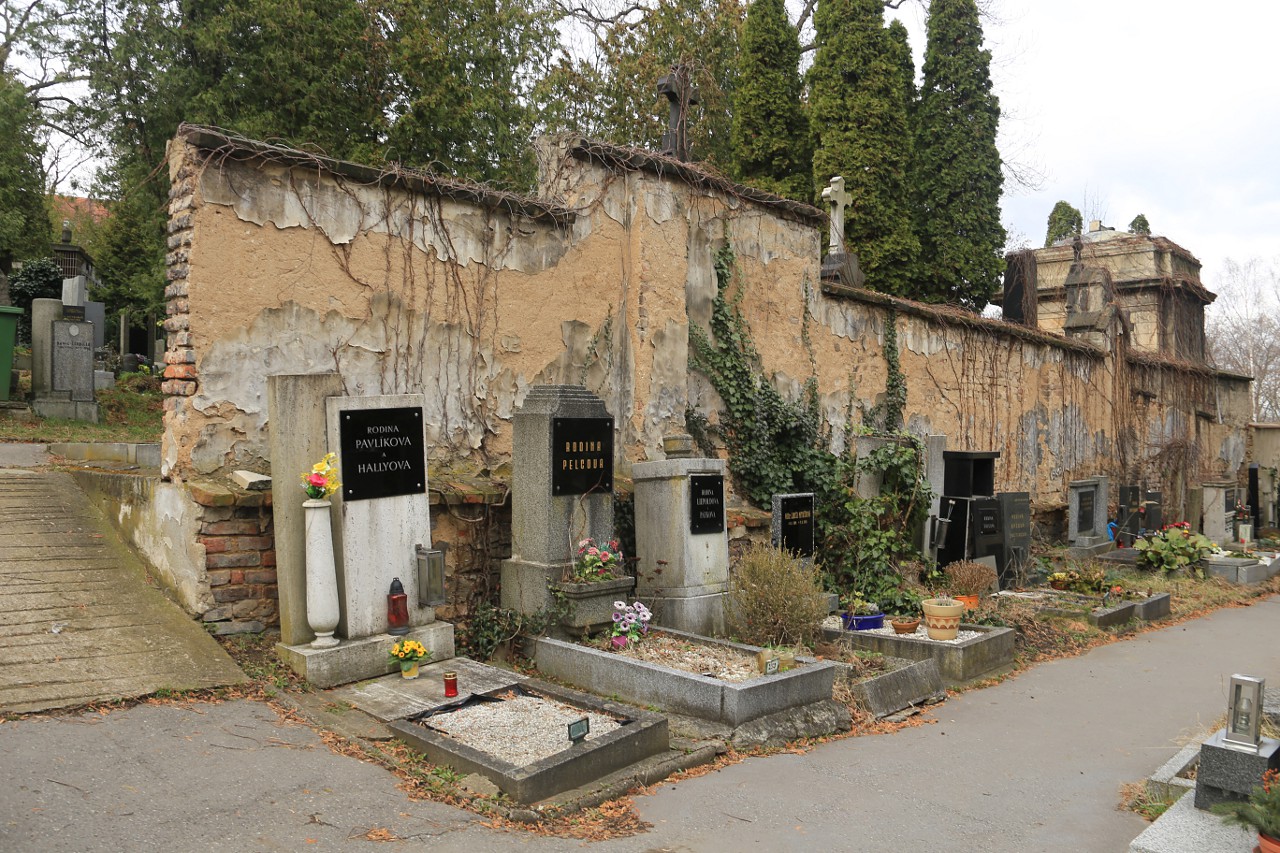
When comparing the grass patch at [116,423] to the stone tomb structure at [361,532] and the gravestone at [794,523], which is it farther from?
the gravestone at [794,523]

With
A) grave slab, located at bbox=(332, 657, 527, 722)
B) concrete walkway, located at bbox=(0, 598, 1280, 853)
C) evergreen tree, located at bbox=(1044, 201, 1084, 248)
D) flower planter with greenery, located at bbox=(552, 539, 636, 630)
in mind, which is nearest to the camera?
concrete walkway, located at bbox=(0, 598, 1280, 853)

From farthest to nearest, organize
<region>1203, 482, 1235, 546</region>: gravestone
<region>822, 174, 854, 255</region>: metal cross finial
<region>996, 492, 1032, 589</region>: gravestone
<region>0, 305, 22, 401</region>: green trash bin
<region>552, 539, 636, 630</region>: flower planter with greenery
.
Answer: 1. <region>1203, 482, 1235, 546</region>: gravestone
2. <region>0, 305, 22, 401</region>: green trash bin
3. <region>822, 174, 854, 255</region>: metal cross finial
4. <region>996, 492, 1032, 589</region>: gravestone
5. <region>552, 539, 636, 630</region>: flower planter with greenery

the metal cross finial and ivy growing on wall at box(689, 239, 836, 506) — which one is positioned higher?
the metal cross finial

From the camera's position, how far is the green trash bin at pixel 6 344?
14.0m

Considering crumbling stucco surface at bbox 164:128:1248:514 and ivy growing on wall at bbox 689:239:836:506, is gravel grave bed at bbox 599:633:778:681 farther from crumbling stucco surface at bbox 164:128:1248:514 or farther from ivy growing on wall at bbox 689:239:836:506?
ivy growing on wall at bbox 689:239:836:506

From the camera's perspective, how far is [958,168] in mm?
18859

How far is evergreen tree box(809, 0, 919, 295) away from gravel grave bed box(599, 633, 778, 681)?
13094mm

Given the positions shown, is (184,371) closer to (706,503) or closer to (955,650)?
(706,503)

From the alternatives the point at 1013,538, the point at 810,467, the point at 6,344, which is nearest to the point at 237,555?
the point at 810,467

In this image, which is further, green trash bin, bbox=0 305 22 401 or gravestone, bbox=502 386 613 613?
green trash bin, bbox=0 305 22 401

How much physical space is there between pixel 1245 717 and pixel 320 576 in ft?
15.6

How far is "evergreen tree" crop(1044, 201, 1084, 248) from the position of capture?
1213 inches

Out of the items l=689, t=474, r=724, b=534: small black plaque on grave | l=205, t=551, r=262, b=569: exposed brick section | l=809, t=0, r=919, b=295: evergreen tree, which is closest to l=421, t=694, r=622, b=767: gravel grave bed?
l=205, t=551, r=262, b=569: exposed brick section

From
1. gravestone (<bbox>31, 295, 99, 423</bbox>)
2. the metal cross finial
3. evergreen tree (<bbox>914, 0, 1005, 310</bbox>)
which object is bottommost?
gravestone (<bbox>31, 295, 99, 423</bbox>)
